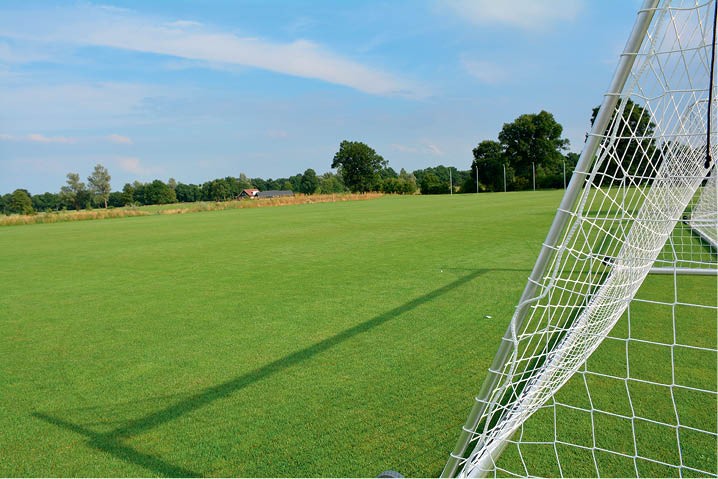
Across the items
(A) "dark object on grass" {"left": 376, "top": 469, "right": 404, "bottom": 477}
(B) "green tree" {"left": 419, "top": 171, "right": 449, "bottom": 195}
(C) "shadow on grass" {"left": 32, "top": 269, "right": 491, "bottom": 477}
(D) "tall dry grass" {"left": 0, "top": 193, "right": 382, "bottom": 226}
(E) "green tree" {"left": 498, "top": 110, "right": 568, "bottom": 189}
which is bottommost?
(C) "shadow on grass" {"left": 32, "top": 269, "right": 491, "bottom": 477}

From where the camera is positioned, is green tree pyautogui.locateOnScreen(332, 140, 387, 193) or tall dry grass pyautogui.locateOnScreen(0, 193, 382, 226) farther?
green tree pyautogui.locateOnScreen(332, 140, 387, 193)

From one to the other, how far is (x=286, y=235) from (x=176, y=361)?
9612mm

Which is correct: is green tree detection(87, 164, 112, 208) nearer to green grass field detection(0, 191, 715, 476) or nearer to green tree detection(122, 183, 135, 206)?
green tree detection(122, 183, 135, 206)

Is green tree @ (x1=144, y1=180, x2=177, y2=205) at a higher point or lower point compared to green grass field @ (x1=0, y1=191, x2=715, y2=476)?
higher

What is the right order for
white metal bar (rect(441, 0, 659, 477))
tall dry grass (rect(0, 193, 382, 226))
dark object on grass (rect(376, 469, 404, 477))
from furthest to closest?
tall dry grass (rect(0, 193, 382, 226))
dark object on grass (rect(376, 469, 404, 477))
white metal bar (rect(441, 0, 659, 477))

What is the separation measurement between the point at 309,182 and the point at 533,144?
154 ft

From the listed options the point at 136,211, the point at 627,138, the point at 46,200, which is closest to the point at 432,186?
the point at 136,211

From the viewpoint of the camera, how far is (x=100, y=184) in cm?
6825

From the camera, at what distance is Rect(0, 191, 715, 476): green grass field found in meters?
2.47

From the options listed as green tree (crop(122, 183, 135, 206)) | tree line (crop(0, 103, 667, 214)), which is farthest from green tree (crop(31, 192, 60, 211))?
green tree (crop(122, 183, 135, 206))

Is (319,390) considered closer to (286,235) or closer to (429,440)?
(429,440)

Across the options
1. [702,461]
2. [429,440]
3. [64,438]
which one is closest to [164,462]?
[64,438]

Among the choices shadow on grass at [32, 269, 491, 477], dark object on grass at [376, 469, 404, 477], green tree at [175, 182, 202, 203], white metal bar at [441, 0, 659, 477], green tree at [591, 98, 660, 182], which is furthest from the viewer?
green tree at [175, 182, 202, 203]

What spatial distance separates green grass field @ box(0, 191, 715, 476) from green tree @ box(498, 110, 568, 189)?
6445cm
